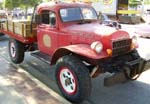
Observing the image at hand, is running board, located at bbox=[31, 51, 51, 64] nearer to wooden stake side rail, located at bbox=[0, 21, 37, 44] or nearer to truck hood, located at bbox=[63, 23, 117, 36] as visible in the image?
wooden stake side rail, located at bbox=[0, 21, 37, 44]

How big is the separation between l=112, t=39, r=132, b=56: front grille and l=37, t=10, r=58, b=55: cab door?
160 cm

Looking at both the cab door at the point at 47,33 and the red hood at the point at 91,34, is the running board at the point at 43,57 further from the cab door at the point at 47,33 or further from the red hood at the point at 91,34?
the red hood at the point at 91,34

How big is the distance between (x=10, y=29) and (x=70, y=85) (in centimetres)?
391

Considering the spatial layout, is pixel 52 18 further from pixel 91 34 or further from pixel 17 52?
pixel 17 52

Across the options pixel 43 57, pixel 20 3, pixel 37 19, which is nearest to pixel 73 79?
pixel 43 57

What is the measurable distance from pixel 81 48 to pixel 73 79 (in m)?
0.62

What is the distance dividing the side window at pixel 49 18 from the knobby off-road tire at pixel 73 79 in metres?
1.39

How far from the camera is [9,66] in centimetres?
738

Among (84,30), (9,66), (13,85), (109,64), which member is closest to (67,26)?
(84,30)

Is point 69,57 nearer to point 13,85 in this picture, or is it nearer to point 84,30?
point 84,30

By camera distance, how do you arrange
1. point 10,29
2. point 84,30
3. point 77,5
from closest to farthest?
point 84,30 < point 77,5 < point 10,29

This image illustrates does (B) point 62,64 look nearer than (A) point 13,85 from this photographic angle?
Yes

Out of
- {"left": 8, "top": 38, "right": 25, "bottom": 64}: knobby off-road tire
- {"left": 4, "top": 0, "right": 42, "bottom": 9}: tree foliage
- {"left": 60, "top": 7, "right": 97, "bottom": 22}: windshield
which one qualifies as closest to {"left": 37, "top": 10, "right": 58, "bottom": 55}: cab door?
{"left": 60, "top": 7, "right": 97, "bottom": 22}: windshield

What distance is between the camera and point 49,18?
620 centimetres
